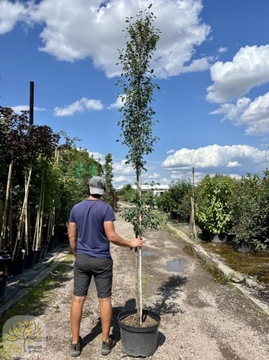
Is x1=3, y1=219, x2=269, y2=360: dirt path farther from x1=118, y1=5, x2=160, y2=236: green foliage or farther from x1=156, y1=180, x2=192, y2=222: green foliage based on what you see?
x1=156, y1=180, x2=192, y2=222: green foliage

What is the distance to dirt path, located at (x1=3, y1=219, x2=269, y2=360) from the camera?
11.6ft

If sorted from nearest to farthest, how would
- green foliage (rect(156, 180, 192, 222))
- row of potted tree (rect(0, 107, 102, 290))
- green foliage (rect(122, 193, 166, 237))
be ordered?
green foliage (rect(122, 193, 166, 237)) < row of potted tree (rect(0, 107, 102, 290)) < green foliage (rect(156, 180, 192, 222))

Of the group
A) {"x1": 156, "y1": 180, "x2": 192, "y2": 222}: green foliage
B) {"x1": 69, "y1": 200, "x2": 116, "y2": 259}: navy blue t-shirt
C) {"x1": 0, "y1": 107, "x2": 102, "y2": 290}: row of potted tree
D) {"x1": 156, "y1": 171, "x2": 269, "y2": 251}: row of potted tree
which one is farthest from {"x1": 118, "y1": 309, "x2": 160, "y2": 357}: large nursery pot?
{"x1": 156, "y1": 180, "x2": 192, "y2": 222}: green foliage

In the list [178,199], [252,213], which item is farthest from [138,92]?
[178,199]

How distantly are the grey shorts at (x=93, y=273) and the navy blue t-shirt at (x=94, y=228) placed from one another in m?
0.06

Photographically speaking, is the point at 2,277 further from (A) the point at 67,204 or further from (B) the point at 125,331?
(A) the point at 67,204

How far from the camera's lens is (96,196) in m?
3.52

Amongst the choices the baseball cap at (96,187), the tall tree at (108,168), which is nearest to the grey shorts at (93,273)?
the baseball cap at (96,187)

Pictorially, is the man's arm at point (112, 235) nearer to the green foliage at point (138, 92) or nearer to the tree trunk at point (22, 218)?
the green foliage at point (138, 92)

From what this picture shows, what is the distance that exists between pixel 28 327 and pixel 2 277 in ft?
3.39

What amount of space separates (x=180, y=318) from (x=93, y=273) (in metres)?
1.73

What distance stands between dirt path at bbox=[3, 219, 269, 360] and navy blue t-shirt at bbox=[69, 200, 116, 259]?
3.60 ft

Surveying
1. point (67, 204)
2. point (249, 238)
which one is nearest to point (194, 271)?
point (249, 238)

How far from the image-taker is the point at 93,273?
342cm
